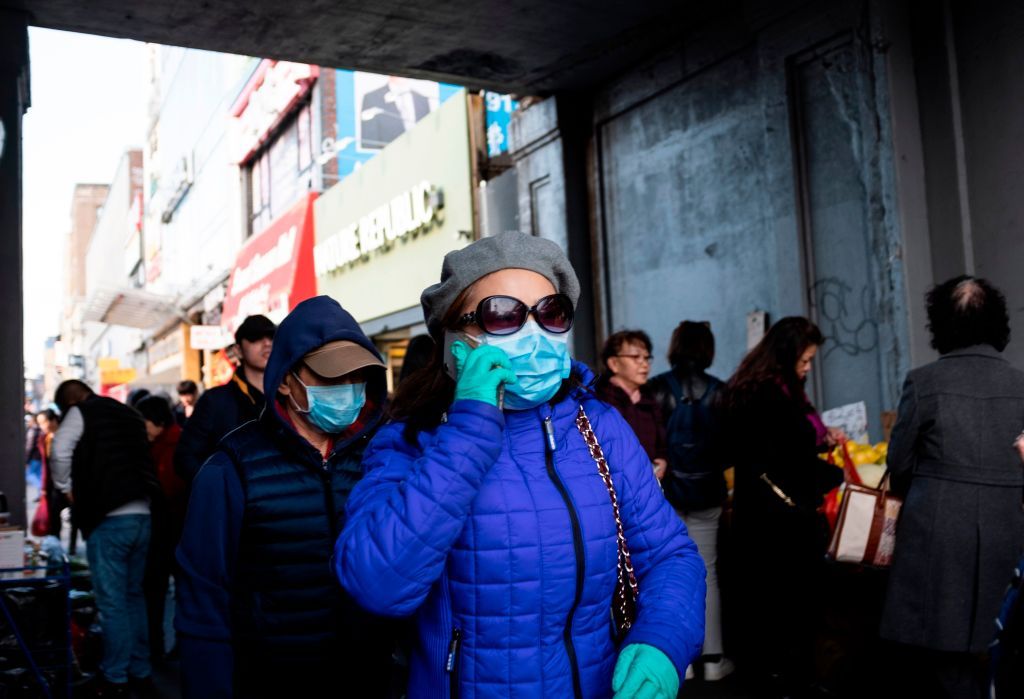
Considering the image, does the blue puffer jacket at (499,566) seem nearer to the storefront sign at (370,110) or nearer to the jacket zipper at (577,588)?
the jacket zipper at (577,588)

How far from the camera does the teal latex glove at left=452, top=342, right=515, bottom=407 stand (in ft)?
6.49

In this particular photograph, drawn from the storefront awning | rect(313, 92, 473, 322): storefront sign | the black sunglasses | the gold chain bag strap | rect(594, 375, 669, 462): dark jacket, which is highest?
the storefront awning

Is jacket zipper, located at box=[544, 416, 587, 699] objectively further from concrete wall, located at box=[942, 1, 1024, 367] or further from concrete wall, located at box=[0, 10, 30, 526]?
concrete wall, located at box=[0, 10, 30, 526]

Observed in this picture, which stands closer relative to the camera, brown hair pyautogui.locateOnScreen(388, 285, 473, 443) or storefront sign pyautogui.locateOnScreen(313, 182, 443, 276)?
brown hair pyautogui.locateOnScreen(388, 285, 473, 443)

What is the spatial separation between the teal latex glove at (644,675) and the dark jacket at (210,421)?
4074 millimetres

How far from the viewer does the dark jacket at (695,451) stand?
19.5 feet

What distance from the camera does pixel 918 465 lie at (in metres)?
4.28

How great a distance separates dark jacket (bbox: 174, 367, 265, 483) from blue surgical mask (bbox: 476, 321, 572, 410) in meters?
A: 3.79

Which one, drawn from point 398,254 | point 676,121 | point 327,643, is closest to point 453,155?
point 398,254

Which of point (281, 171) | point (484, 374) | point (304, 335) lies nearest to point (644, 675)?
point (484, 374)

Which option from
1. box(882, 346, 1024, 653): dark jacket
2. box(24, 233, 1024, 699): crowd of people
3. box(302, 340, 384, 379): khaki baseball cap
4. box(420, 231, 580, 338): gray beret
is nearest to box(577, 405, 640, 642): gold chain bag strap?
box(24, 233, 1024, 699): crowd of people

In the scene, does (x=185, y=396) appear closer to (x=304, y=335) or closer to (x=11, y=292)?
(x=11, y=292)

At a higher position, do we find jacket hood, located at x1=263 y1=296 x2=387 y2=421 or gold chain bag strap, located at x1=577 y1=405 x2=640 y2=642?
jacket hood, located at x1=263 y1=296 x2=387 y2=421

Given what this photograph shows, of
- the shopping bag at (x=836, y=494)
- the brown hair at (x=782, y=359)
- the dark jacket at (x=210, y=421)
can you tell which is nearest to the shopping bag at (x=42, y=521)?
the dark jacket at (x=210, y=421)
